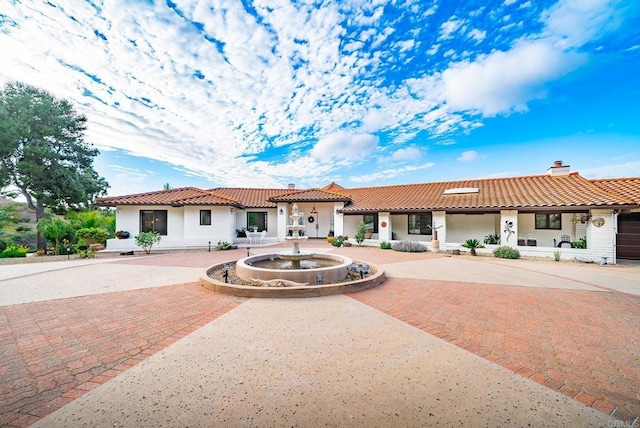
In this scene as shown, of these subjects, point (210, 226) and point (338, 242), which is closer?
point (210, 226)

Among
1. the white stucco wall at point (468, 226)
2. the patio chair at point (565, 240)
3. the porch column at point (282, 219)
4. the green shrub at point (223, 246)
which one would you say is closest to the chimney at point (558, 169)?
the patio chair at point (565, 240)

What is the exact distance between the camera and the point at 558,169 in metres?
15.8

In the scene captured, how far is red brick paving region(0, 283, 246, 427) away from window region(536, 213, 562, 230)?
1741cm

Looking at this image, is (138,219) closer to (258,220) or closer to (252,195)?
(258,220)

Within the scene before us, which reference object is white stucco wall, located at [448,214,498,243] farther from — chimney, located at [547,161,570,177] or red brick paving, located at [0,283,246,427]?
red brick paving, located at [0,283,246,427]

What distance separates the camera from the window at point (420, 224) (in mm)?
17422

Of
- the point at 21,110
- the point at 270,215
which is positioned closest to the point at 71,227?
the point at 21,110

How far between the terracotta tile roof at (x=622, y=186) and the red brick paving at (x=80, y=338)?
1794cm

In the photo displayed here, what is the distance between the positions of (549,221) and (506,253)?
14.4 feet

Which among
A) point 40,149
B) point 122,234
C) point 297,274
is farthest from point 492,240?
point 40,149

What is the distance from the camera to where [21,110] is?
1786 centimetres

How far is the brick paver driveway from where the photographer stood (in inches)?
109

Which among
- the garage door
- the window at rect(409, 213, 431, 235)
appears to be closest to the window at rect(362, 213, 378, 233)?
the window at rect(409, 213, 431, 235)

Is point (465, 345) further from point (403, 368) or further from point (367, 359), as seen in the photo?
point (367, 359)
